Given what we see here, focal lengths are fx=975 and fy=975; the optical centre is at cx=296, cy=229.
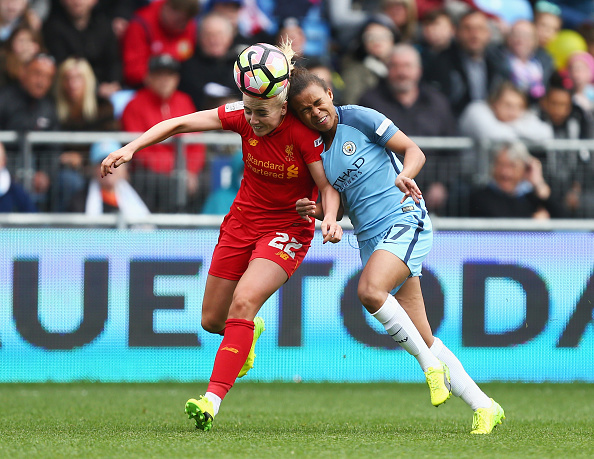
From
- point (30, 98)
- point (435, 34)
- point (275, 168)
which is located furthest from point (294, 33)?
point (275, 168)

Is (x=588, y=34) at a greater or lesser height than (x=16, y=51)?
greater

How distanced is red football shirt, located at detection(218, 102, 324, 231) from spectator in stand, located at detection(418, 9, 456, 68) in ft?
20.8

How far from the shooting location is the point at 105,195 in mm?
9562

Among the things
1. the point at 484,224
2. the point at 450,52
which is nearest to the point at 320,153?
the point at 484,224

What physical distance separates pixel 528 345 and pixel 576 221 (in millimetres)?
1337

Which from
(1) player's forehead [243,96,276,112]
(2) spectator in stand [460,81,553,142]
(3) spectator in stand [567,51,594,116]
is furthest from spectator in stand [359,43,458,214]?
(1) player's forehead [243,96,276,112]

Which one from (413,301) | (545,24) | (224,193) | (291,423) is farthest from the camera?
(545,24)

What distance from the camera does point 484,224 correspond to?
31.2ft

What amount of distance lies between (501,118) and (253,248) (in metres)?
5.53

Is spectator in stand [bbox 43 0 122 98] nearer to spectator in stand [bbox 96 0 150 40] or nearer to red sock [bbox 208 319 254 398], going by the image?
spectator in stand [bbox 96 0 150 40]

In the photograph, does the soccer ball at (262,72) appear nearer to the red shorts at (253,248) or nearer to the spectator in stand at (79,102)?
the red shorts at (253,248)

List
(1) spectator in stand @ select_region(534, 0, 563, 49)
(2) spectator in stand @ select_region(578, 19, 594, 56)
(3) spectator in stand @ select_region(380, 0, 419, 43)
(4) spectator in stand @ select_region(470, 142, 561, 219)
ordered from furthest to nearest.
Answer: (2) spectator in stand @ select_region(578, 19, 594, 56) → (1) spectator in stand @ select_region(534, 0, 563, 49) → (3) spectator in stand @ select_region(380, 0, 419, 43) → (4) spectator in stand @ select_region(470, 142, 561, 219)

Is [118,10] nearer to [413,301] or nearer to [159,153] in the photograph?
[159,153]

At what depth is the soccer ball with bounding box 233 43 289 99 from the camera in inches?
216
